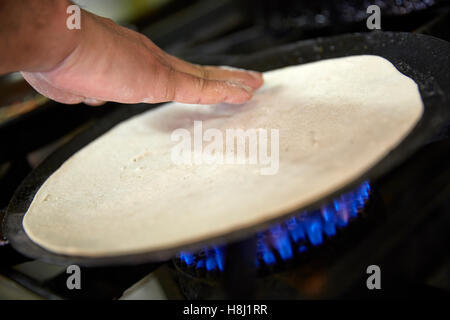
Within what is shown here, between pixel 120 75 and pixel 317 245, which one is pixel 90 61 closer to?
pixel 120 75

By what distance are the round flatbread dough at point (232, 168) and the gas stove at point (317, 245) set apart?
7 cm

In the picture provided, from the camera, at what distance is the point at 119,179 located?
1.11 meters

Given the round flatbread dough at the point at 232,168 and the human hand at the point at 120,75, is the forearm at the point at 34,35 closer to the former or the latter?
the human hand at the point at 120,75

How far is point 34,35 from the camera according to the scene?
31.7 inches

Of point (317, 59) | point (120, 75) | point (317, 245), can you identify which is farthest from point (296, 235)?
point (317, 59)

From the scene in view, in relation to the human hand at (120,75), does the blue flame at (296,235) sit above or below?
below

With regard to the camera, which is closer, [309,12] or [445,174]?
[445,174]

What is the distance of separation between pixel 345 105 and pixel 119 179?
612 millimetres

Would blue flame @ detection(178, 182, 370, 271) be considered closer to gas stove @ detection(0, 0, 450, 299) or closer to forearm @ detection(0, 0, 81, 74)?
gas stove @ detection(0, 0, 450, 299)

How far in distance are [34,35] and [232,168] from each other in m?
0.49

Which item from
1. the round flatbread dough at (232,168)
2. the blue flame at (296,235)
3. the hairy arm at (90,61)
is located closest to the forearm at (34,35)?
the hairy arm at (90,61)

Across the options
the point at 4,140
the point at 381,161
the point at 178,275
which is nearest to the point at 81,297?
the point at 178,275

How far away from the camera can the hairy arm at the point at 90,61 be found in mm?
790

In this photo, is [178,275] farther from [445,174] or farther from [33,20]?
[445,174]
